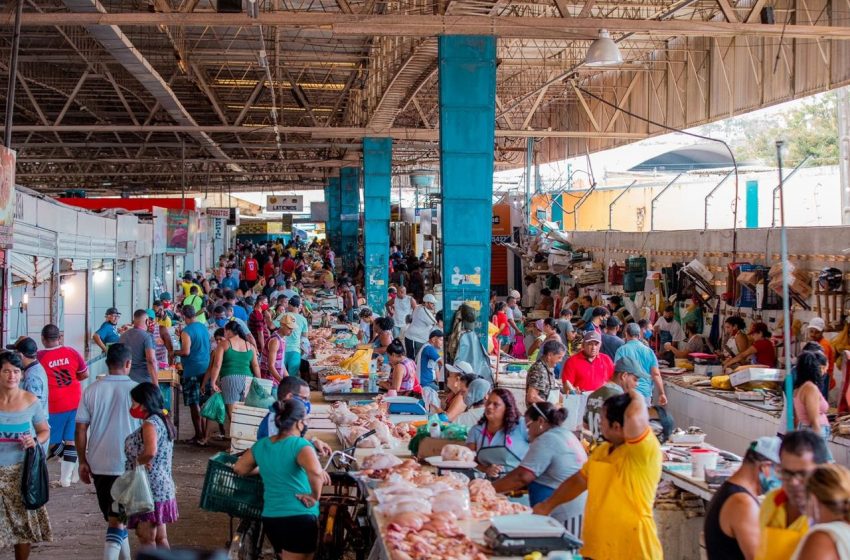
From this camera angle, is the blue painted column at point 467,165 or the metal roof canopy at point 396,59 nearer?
the metal roof canopy at point 396,59

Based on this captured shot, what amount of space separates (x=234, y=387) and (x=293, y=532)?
Result: 17.6 feet

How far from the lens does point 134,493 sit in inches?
255

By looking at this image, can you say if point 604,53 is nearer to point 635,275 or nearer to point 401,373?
point 401,373

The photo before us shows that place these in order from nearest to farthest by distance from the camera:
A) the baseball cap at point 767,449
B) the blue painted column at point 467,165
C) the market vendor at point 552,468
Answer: the baseball cap at point 767,449
the market vendor at point 552,468
the blue painted column at point 467,165

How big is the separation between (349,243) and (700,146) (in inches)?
587

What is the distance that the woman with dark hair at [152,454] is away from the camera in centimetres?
652

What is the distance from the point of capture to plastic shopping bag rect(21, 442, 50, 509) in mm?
6945

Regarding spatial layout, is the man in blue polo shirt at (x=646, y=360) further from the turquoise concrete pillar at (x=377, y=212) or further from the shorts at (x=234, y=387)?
the turquoise concrete pillar at (x=377, y=212)

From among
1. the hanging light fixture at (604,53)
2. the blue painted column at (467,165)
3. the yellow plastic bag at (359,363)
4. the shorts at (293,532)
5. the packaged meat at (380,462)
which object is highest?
the hanging light fixture at (604,53)

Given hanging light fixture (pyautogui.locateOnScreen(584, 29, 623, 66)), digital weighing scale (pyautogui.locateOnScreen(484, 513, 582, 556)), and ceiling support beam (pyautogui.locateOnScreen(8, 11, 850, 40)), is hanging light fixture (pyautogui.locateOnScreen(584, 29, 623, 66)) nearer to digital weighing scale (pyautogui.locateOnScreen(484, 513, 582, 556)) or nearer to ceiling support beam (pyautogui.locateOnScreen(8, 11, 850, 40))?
ceiling support beam (pyautogui.locateOnScreen(8, 11, 850, 40))

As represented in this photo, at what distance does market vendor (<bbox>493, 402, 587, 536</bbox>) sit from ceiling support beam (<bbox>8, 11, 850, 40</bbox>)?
8807 mm

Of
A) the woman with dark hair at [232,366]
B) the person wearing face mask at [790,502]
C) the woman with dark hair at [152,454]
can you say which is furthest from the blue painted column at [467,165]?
the person wearing face mask at [790,502]

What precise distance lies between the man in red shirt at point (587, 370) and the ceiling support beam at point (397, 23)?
5.46 m

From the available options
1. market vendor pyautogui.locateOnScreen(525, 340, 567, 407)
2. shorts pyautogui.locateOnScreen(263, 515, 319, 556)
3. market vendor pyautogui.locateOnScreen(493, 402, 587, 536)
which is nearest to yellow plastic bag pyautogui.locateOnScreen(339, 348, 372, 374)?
market vendor pyautogui.locateOnScreen(525, 340, 567, 407)
